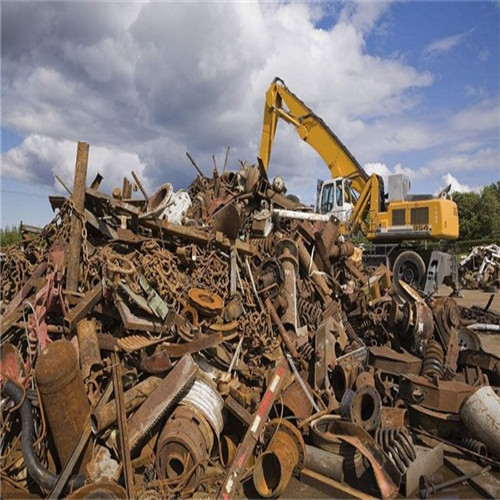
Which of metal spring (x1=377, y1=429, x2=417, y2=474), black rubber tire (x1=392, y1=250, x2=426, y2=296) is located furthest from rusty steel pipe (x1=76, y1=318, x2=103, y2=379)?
black rubber tire (x1=392, y1=250, x2=426, y2=296)

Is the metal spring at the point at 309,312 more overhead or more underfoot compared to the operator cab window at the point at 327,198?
more underfoot

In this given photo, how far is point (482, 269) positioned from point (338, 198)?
27.6 ft

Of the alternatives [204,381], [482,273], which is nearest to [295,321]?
[204,381]

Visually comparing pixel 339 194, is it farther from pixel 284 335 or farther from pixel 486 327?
pixel 284 335

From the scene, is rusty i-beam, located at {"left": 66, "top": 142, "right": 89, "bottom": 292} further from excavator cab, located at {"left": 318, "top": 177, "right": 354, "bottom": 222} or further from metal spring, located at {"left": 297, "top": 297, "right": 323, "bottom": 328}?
excavator cab, located at {"left": 318, "top": 177, "right": 354, "bottom": 222}

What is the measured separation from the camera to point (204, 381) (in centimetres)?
407

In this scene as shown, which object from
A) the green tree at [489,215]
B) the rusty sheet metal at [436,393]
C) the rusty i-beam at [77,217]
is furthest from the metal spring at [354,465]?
the green tree at [489,215]

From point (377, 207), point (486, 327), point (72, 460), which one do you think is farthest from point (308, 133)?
point (72, 460)

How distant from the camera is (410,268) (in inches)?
507

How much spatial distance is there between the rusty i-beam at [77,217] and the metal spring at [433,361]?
4.31m

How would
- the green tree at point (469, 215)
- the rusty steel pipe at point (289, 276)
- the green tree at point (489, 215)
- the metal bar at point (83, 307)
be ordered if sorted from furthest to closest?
the green tree at point (469, 215) → the green tree at point (489, 215) → the rusty steel pipe at point (289, 276) → the metal bar at point (83, 307)

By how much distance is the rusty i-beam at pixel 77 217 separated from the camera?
15.0 feet

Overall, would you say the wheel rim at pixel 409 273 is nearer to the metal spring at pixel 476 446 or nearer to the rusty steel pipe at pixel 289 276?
the rusty steel pipe at pixel 289 276

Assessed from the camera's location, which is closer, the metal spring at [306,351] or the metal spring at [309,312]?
the metal spring at [306,351]
